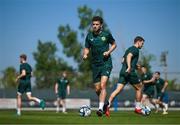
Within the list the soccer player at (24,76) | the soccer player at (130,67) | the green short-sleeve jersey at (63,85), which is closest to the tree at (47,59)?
the green short-sleeve jersey at (63,85)

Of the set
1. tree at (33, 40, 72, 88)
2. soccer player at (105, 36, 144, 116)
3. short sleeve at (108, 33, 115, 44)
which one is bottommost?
soccer player at (105, 36, 144, 116)

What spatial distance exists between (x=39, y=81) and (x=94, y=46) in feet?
103

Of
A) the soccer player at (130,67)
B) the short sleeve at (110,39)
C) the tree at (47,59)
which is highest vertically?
the tree at (47,59)

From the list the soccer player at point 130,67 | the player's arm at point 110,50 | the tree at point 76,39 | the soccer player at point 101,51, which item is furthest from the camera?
the tree at point 76,39

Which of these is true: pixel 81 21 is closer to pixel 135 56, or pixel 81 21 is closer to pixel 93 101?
pixel 93 101

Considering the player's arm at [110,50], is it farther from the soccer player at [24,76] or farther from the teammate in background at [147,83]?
the teammate in background at [147,83]

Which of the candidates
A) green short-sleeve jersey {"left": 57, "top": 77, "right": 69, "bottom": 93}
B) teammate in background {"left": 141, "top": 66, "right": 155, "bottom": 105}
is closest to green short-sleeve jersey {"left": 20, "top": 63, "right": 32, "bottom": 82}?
teammate in background {"left": 141, "top": 66, "right": 155, "bottom": 105}

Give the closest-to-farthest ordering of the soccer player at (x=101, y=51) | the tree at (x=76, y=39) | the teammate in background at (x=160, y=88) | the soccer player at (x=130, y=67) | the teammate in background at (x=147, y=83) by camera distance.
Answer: the soccer player at (x=101, y=51) → the soccer player at (x=130, y=67) → the teammate in background at (x=147, y=83) → the teammate in background at (x=160, y=88) → the tree at (x=76, y=39)

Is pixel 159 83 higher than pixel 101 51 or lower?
higher

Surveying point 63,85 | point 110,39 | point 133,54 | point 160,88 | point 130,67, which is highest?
point 63,85

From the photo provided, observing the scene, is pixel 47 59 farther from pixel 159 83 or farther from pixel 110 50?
pixel 110 50

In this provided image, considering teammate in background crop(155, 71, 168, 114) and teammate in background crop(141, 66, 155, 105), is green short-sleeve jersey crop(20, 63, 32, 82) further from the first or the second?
teammate in background crop(155, 71, 168, 114)

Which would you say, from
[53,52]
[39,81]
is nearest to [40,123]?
[39,81]

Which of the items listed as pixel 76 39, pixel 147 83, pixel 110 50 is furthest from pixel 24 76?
pixel 76 39
